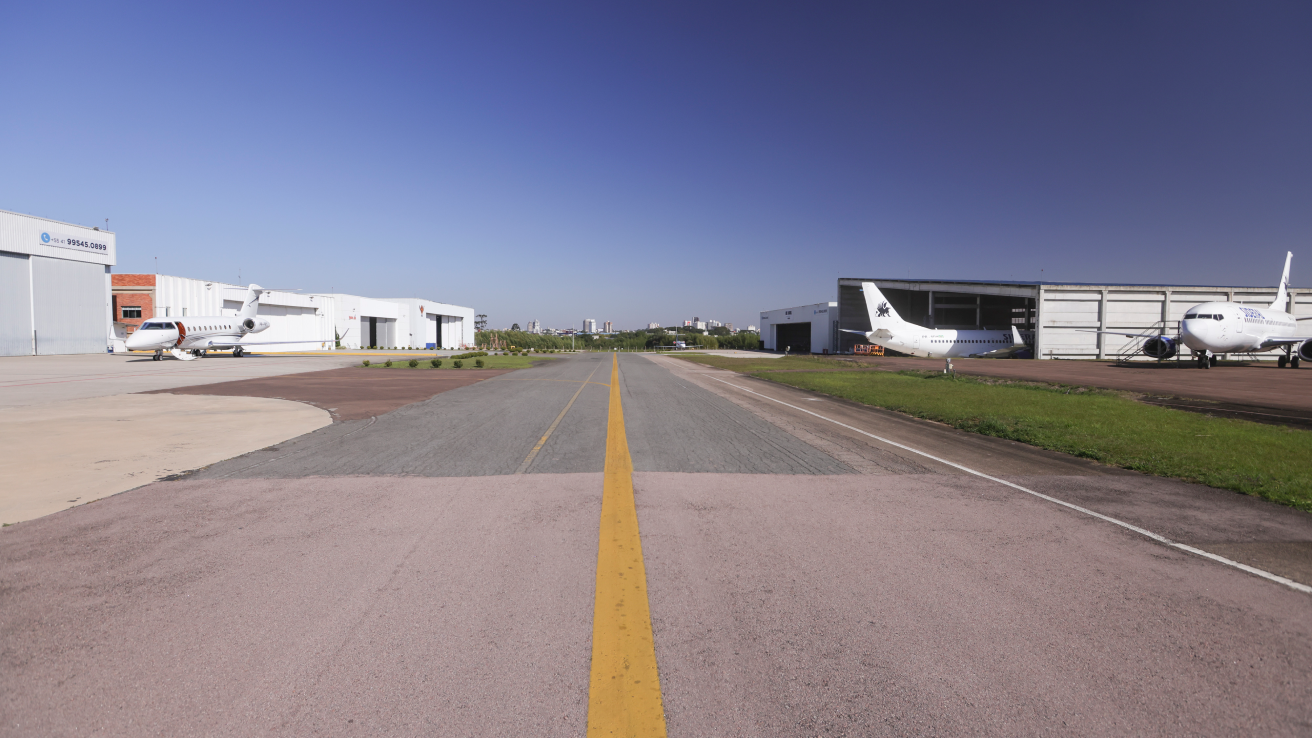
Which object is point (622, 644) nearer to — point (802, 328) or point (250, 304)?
point (250, 304)

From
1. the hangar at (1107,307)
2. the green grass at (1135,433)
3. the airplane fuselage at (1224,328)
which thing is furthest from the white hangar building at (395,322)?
the airplane fuselage at (1224,328)

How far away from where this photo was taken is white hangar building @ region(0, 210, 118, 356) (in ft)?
123

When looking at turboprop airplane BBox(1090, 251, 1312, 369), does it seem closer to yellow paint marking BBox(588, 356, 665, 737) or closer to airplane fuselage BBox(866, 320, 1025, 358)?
airplane fuselage BBox(866, 320, 1025, 358)

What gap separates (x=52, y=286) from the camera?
40.1 meters

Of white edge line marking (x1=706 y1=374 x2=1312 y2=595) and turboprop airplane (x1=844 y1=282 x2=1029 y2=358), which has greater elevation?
turboprop airplane (x1=844 y1=282 x2=1029 y2=358)

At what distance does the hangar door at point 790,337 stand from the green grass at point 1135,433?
60472 millimetres

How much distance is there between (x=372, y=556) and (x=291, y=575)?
510 mm

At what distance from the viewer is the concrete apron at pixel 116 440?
5973mm

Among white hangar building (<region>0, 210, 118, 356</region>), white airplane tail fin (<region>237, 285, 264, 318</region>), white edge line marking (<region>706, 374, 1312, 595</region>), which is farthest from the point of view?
white airplane tail fin (<region>237, 285, 264, 318</region>)

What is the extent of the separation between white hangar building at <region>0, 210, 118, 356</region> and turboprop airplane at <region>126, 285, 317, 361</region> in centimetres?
1022

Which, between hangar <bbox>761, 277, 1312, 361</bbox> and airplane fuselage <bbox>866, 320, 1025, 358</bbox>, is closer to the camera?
hangar <bbox>761, 277, 1312, 361</bbox>

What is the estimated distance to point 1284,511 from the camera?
5562 mm

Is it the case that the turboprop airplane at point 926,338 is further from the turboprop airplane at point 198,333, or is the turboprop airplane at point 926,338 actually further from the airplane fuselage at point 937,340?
the turboprop airplane at point 198,333

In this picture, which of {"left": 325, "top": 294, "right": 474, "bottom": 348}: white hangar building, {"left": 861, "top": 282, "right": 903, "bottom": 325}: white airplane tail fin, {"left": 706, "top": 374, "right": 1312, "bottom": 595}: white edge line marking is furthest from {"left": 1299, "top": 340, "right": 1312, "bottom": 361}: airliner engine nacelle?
{"left": 325, "top": 294, "right": 474, "bottom": 348}: white hangar building
